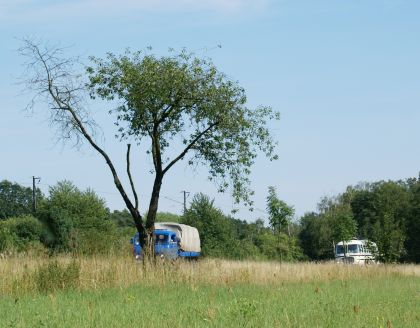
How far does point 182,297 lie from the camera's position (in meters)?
15.5

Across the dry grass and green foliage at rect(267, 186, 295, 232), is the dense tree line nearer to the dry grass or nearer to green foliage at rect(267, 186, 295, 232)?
green foliage at rect(267, 186, 295, 232)

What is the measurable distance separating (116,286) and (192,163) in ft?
44.1

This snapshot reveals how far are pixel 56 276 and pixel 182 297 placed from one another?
374 centimetres

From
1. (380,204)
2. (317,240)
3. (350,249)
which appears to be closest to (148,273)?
(350,249)

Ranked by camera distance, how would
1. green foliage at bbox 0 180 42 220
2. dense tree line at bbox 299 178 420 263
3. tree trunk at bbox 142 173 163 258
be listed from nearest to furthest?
tree trunk at bbox 142 173 163 258, dense tree line at bbox 299 178 420 263, green foliage at bbox 0 180 42 220

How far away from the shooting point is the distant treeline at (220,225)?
29.3m

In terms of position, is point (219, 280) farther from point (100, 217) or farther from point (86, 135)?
point (100, 217)

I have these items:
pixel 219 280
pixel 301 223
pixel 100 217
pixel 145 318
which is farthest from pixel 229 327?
pixel 301 223

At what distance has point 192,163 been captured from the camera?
3169 cm

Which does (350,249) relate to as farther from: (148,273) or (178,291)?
(178,291)

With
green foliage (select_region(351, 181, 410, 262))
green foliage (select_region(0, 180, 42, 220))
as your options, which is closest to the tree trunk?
green foliage (select_region(351, 181, 410, 262))

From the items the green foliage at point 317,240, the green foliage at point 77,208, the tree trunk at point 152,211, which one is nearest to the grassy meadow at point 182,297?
the tree trunk at point 152,211

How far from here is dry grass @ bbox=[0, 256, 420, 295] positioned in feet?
57.1

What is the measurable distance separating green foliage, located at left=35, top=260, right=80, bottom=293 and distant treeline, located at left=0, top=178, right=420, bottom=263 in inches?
56.2
